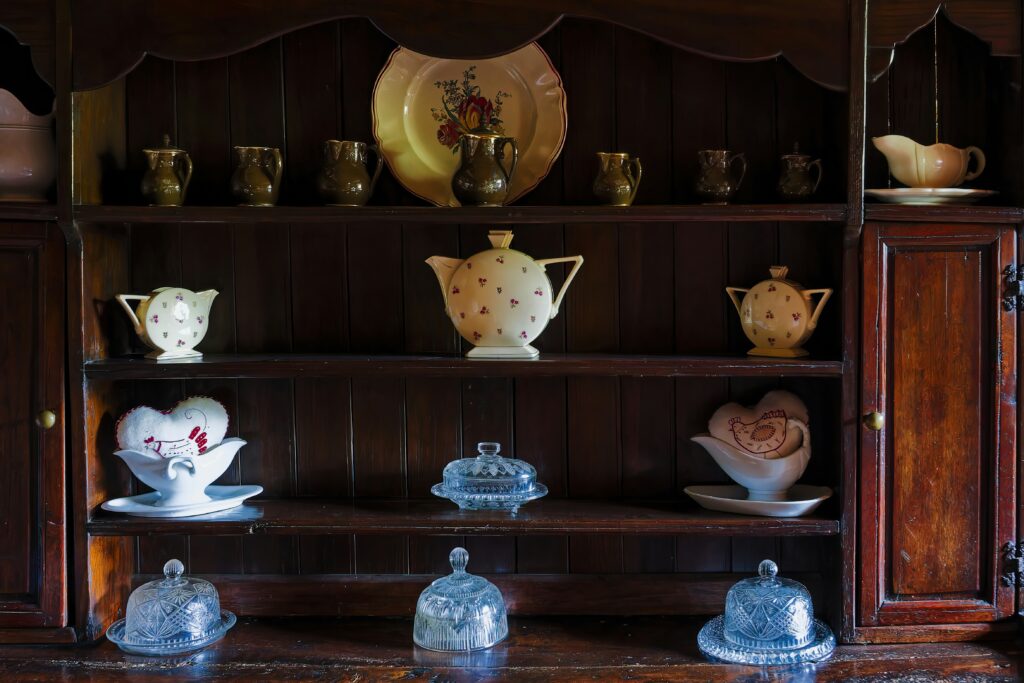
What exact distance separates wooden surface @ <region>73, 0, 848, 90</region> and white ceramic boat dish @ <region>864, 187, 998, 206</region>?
23 centimetres

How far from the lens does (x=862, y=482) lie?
74.7 inches

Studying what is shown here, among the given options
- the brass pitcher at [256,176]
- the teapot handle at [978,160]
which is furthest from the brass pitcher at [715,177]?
the brass pitcher at [256,176]

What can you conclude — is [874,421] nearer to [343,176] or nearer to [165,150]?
[343,176]

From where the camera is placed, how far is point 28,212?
6.14 ft

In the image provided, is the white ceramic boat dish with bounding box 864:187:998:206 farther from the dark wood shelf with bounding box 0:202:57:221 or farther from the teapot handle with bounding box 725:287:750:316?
the dark wood shelf with bounding box 0:202:57:221

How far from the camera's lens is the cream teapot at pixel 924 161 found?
195cm

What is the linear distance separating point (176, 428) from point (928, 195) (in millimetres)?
1465

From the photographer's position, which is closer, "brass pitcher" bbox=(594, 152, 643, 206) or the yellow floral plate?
"brass pitcher" bbox=(594, 152, 643, 206)

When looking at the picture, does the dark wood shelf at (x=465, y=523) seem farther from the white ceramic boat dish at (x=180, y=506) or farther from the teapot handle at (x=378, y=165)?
the teapot handle at (x=378, y=165)

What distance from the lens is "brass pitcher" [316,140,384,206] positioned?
78.4 inches

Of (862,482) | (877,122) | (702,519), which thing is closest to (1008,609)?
(862,482)

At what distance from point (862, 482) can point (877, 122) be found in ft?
2.43

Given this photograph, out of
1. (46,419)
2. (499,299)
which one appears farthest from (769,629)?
(46,419)

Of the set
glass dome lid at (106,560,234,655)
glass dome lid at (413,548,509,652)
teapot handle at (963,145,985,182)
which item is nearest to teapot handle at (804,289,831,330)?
teapot handle at (963,145,985,182)
